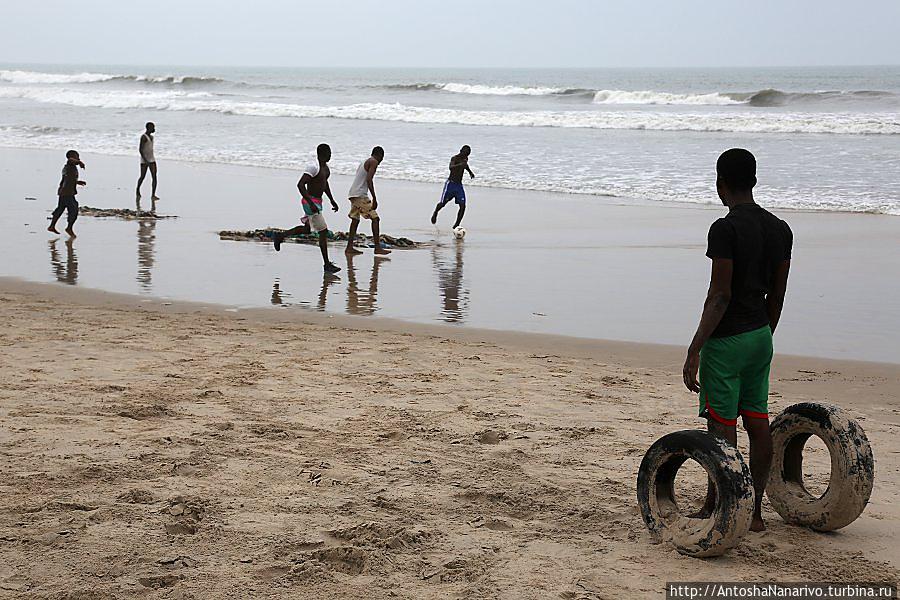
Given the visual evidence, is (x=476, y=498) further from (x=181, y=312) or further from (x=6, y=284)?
(x=6, y=284)

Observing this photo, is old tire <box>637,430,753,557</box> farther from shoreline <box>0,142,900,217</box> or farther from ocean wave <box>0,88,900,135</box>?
ocean wave <box>0,88,900,135</box>

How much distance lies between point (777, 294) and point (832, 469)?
34.4 inches

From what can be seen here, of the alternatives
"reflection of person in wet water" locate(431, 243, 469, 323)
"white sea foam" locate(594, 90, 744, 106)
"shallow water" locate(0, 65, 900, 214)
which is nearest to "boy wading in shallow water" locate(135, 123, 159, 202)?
"shallow water" locate(0, 65, 900, 214)

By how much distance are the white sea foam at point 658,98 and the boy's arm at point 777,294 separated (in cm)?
4892

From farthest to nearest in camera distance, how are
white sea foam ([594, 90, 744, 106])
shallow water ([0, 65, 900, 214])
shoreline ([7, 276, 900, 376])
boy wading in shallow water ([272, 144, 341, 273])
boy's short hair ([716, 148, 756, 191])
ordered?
white sea foam ([594, 90, 744, 106])
shallow water ([0, 65, 900, 214])
boy wading in shallow water ([272, 144, 341, 273])
shoreline ([7, 276, 900, 376])
boy's short hair ([716, 148, 756, 191])

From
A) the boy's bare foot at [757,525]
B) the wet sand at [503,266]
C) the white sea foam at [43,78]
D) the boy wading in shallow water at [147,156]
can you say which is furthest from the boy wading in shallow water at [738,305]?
the white sea foam at [43,78]

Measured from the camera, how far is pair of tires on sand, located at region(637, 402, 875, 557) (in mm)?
3910

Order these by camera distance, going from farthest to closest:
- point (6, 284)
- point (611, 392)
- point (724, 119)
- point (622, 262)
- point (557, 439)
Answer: point (724, 119)
point (622, 262)
point (6, 284)
point (611, 392)
point (557, 439)

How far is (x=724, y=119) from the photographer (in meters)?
35.5

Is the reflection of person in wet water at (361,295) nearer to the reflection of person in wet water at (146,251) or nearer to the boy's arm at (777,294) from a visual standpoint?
the reflection of person in wet water at (146,251)

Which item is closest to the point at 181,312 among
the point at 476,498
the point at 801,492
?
the point at 476,498

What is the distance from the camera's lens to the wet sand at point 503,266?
29.2ft

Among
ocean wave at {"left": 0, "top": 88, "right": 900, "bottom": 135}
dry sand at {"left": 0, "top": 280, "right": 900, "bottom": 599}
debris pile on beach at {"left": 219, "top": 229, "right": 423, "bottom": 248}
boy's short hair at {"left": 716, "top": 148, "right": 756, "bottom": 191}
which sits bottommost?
dry sand at {"left": 0, "top": 280, "right": 900, "bottom": 599}

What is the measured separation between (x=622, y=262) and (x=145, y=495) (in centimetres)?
815
